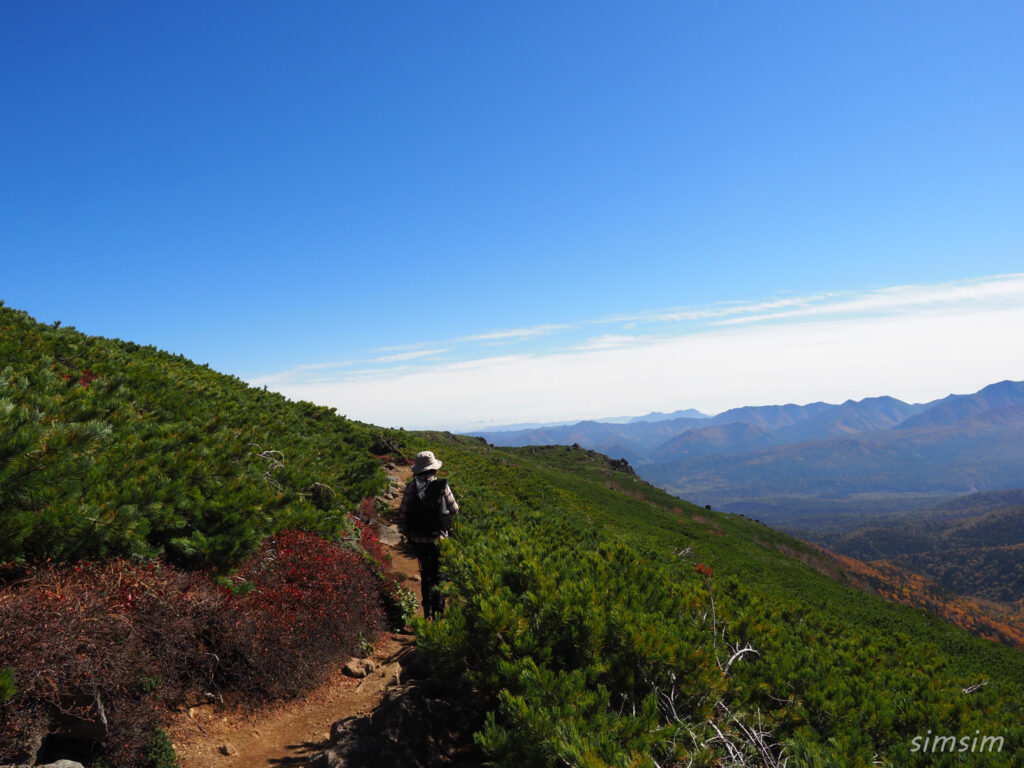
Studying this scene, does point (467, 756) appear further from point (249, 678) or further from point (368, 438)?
point (368, 438)

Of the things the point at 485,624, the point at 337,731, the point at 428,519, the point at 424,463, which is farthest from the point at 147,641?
the point at 424,463

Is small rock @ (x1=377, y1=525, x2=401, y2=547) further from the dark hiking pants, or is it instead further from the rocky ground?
the rocky ground

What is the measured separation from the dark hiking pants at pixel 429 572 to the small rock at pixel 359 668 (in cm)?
118

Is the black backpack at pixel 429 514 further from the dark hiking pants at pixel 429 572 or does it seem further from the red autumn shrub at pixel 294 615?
the red autumn shrub at pixel 294 615

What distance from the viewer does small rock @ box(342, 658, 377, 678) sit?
23.9 ft

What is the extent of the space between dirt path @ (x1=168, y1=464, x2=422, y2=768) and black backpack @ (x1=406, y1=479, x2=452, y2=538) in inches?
81.9

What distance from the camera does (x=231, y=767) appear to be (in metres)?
5.19

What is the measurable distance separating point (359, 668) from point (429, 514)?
96.3 inches

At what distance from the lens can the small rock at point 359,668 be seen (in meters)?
7.30

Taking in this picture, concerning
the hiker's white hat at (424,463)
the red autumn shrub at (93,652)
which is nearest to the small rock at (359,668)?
the red autumn shrub at (93,652)

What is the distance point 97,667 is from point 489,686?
3583 mm

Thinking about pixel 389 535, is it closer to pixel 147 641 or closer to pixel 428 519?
pixel 428 519

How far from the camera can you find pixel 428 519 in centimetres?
836

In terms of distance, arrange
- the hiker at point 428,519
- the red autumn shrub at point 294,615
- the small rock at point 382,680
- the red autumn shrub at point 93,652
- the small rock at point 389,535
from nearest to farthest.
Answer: the red autumn shrub at point 93,652 → the red autumn shrub at point 294,615 → the small rock at point 382,680 → the hiker at point 428,519 → the small rock at point 389,535
